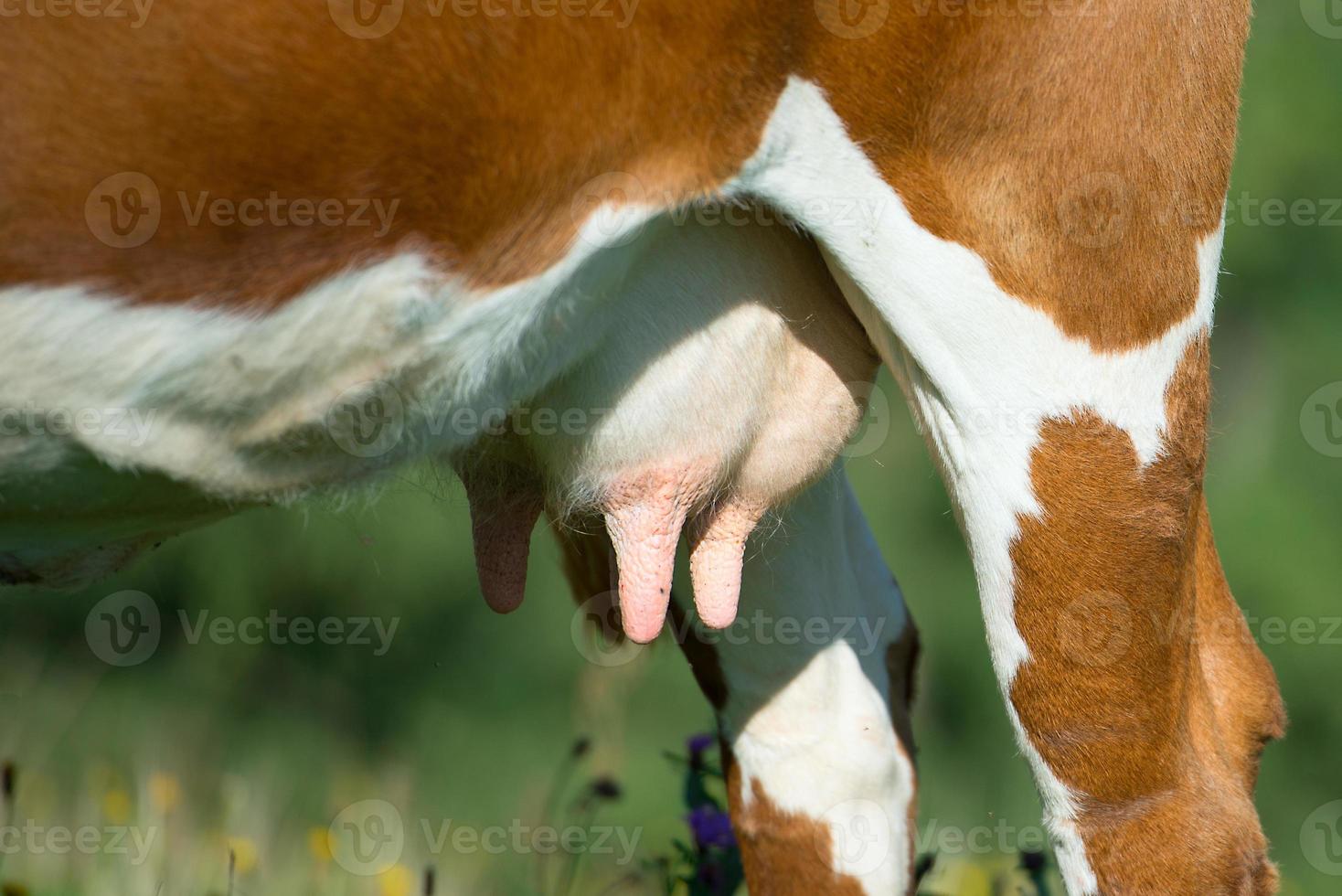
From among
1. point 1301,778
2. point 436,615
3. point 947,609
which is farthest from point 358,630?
point 1301,778

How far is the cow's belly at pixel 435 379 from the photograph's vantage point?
1233mm

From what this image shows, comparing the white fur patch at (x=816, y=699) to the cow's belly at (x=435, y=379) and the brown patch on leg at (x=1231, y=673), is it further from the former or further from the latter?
the brown patch on leg at (x=1231, y=673)

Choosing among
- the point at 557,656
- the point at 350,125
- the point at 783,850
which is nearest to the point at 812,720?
the point at 783,850

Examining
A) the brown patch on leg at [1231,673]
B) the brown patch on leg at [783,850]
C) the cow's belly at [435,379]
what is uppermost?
the cow's belly at [435,379]

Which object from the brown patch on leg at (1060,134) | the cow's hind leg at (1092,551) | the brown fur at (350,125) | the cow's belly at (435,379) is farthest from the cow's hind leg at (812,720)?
the brown fur at (350,125)

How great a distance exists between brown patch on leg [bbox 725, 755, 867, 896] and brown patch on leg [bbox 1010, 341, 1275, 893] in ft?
1.72

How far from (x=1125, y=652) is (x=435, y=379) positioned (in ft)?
2.49

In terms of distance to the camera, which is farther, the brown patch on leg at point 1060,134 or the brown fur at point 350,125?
the brown patch on leg at point 1060,134

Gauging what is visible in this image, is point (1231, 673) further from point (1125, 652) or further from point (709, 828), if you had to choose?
point (709, 828)

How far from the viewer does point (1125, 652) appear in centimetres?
153

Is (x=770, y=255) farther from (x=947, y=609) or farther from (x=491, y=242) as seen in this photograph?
(x=947, y=609)

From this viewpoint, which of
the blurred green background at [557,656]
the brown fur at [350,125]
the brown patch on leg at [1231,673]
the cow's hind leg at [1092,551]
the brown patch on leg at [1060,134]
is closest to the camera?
Result: the brown fur at [350,125]

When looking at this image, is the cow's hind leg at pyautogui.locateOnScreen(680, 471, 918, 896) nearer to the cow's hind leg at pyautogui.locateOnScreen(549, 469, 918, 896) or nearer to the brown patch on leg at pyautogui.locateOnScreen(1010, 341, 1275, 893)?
the cow's hind leg at pyautogui.locateOnScreen(549, 469, 918, 896)

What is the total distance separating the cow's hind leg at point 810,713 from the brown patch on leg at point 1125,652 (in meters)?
0.51
